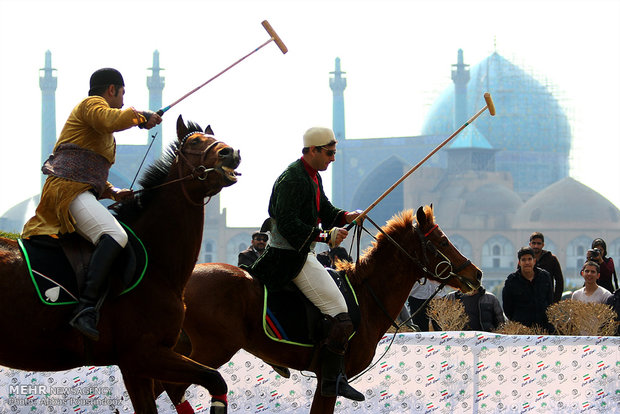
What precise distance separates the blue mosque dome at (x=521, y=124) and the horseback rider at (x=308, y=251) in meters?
95.5

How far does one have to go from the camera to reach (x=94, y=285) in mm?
4652

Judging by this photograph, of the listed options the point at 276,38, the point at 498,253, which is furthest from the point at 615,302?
the point at 498,253

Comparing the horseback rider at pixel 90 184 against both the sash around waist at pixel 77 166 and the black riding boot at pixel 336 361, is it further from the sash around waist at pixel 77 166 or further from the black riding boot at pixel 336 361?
the black riding boot at pixel 336 361

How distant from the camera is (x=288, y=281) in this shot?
19.7 feet

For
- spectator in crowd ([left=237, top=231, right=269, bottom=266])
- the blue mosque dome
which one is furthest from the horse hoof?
the blue mosque dome

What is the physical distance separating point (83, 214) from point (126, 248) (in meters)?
0.25

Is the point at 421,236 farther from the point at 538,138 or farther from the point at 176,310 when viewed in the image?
the point at 538,138

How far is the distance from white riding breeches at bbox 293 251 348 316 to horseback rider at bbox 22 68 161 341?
126 centimetres

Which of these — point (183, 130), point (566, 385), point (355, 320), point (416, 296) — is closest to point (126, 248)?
point (183, 130)

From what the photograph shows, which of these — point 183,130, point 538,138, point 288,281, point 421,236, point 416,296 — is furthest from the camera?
point 538,138

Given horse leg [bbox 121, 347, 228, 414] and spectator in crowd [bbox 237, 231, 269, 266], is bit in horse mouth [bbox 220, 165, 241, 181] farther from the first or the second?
spectator in crowd [bbox 237, 231, 269, 266]

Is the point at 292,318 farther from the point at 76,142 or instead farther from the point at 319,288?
the point at 76,142

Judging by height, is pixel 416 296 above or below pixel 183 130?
below

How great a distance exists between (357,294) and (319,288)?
0.42 m
